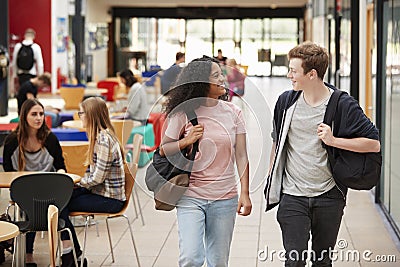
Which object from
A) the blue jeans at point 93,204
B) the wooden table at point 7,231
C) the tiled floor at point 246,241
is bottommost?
the tiled floor at point 246,241

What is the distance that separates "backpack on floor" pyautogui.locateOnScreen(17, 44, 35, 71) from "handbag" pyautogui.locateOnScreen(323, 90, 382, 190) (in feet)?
49.4

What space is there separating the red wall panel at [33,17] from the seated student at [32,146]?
1808 centimetres

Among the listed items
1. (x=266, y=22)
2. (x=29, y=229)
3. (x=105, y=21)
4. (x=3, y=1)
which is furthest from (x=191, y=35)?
(x=29, y=229)

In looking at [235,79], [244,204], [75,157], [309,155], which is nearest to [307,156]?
[309,155]

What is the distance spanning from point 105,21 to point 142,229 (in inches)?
1018

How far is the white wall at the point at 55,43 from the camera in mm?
24672

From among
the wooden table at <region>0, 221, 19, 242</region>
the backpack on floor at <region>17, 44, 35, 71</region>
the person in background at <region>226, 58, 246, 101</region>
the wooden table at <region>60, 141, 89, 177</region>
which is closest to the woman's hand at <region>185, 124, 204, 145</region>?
the person in background at <region>226, 58, 246, 101</region>

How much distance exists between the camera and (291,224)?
14.4 feet

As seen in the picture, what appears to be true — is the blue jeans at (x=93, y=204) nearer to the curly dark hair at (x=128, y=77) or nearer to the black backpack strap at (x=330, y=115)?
the black backpack strap at (x=330, y=115)

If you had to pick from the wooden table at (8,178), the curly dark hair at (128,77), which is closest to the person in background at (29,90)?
the curly dark hair at (128,77)

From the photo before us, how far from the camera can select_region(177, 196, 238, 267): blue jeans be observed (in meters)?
4.43

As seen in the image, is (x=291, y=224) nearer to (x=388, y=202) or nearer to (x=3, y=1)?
(x=388, y=202)

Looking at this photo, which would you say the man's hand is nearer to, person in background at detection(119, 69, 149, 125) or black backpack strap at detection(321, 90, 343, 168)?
black backpack strap at detection(321, 90, 343, 168)

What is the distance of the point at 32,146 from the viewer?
6742mm
